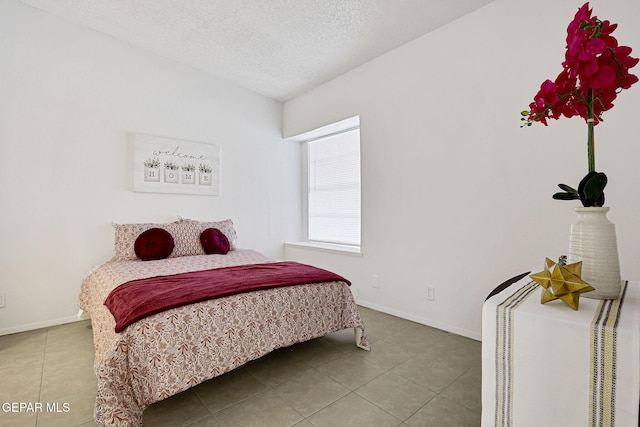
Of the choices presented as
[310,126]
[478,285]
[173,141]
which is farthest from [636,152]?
[173,141]

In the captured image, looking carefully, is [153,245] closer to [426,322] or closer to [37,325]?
[37,325]

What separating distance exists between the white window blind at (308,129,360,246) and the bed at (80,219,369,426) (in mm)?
1583

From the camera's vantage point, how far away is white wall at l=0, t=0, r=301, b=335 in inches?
103

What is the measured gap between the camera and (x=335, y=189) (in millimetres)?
4184

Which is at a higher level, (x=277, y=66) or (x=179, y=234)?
(x=277, y=66)

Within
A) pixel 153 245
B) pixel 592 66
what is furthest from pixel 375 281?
pixel 592 66

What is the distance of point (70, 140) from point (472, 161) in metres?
3.62

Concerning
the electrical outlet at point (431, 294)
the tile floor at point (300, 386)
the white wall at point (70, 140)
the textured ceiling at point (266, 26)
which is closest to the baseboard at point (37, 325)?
the white wall at point (70, 140)

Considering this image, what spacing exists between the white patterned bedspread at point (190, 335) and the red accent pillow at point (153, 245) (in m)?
0.35

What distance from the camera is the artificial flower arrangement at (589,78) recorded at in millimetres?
890

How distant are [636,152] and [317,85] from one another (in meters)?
3.14

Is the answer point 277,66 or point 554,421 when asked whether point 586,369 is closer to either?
point 554,421

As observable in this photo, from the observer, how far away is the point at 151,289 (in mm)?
1809

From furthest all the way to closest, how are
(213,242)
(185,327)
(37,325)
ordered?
(213,242) → (37,325) → (185,327)
